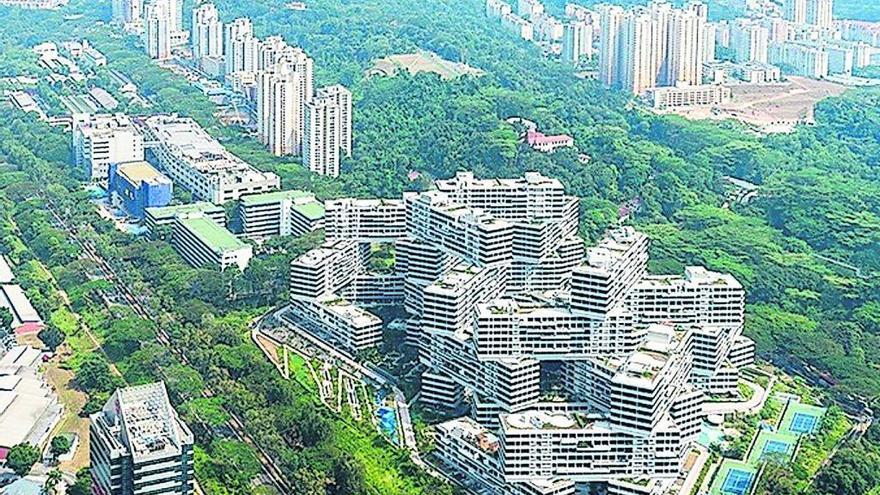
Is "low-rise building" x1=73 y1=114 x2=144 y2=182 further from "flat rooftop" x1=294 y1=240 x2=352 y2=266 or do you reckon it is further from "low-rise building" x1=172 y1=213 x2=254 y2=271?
"flat rooftop" x1=294 y1=240 x2=352 y2=266

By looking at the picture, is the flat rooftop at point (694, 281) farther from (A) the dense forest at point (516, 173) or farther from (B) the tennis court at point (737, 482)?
(B) the tennis court at point (737, 482)

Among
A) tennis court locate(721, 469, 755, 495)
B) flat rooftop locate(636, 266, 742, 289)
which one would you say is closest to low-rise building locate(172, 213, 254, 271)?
flat rooftop locate(636, 266, 742, 289)

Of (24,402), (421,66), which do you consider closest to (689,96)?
(421,66)


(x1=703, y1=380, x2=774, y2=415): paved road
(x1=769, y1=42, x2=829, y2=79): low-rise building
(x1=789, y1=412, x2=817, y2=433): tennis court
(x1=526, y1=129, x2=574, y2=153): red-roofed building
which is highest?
(x1=769, y1=42, x2=829, y2=79): low-rise building

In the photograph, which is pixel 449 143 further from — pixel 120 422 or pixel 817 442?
pixel 120 422

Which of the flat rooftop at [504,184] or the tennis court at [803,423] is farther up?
the flat rooftop at [504,184]

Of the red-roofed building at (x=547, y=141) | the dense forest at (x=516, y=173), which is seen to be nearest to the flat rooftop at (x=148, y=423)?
the dense forest at (x=516, y=173)
